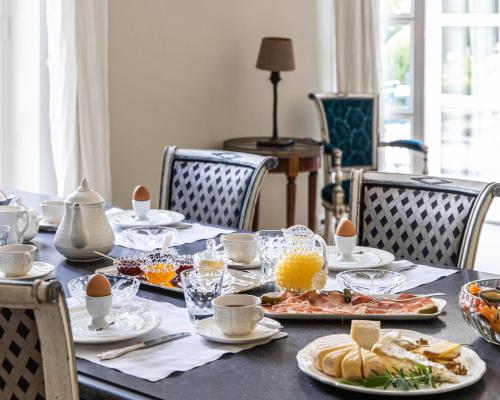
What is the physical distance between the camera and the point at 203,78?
4.57 meters

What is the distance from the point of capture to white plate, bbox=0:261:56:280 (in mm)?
1957

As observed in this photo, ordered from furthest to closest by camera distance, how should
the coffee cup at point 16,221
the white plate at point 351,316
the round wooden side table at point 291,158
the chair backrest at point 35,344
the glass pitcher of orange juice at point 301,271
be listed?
1. the round wooden side table at point 291,158
2. the coffee cup at point 16,221
3. the glass pitcher of orange juice at point 301,271
4. the white plate at point 351,316
5. the chair backrest at point 35,344

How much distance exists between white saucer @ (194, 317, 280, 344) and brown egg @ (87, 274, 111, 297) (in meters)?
0.18

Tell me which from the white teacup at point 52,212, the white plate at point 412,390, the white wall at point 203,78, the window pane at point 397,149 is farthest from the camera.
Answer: the window pane at point 397,149

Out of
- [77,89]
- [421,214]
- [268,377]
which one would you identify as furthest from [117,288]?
[77,89]

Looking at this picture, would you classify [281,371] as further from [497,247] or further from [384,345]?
[497,247]

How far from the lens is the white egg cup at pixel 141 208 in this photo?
2586mm

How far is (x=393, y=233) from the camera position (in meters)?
2.50

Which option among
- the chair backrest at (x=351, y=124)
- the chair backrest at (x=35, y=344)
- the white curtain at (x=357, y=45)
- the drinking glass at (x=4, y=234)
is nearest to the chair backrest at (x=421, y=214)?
the drinking glass at (x=4, y=234)

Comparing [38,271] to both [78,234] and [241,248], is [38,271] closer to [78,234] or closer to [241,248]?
[78,234]

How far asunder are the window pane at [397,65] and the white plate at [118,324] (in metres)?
3.92

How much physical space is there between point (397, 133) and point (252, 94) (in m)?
1.04

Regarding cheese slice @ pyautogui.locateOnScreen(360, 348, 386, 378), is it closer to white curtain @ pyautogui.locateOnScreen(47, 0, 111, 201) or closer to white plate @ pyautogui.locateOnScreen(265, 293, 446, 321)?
white plate @ pyautogui.locateOnScreen(265, 293, 446, 321)

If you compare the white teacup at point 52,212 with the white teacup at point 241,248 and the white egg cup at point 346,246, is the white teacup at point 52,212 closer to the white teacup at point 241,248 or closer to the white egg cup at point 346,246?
the white teacup at point 241,248
